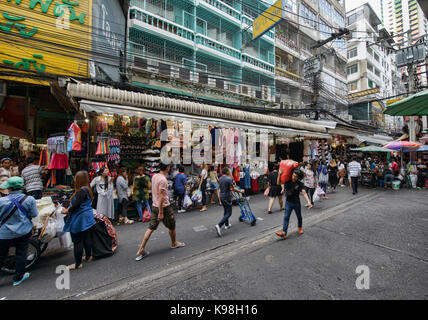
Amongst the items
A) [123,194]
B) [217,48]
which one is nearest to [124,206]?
[123,194]

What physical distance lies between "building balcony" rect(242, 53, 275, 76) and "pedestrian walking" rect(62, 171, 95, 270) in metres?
14.9

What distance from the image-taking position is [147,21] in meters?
10.9

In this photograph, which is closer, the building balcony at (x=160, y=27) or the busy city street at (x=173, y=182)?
the busy city street at (x=173, y=182)

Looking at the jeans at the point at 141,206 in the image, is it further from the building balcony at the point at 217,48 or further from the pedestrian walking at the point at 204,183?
the building balcony at the point at 217,48

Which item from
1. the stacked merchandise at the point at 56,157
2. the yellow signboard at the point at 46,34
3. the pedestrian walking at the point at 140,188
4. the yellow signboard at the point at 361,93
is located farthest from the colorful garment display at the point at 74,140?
the yellow signboard at the point at 361,93

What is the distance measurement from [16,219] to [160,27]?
1244 cm

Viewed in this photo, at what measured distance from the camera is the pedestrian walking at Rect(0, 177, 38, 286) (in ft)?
9.69

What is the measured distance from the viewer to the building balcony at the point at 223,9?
43.5 ft

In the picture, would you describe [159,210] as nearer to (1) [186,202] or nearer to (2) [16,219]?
(2) [16,219]

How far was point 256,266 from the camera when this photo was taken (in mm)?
3297

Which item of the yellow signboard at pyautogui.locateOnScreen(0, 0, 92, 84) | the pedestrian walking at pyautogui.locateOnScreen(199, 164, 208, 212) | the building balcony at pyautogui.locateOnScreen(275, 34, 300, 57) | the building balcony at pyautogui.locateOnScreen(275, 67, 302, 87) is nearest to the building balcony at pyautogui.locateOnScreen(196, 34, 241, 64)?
the building balcony at pyautogui.locateOnScreen(275, 67, 302, 87)

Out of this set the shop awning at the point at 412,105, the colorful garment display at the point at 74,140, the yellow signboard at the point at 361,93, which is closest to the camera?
the shop awning at the point at 412,105
